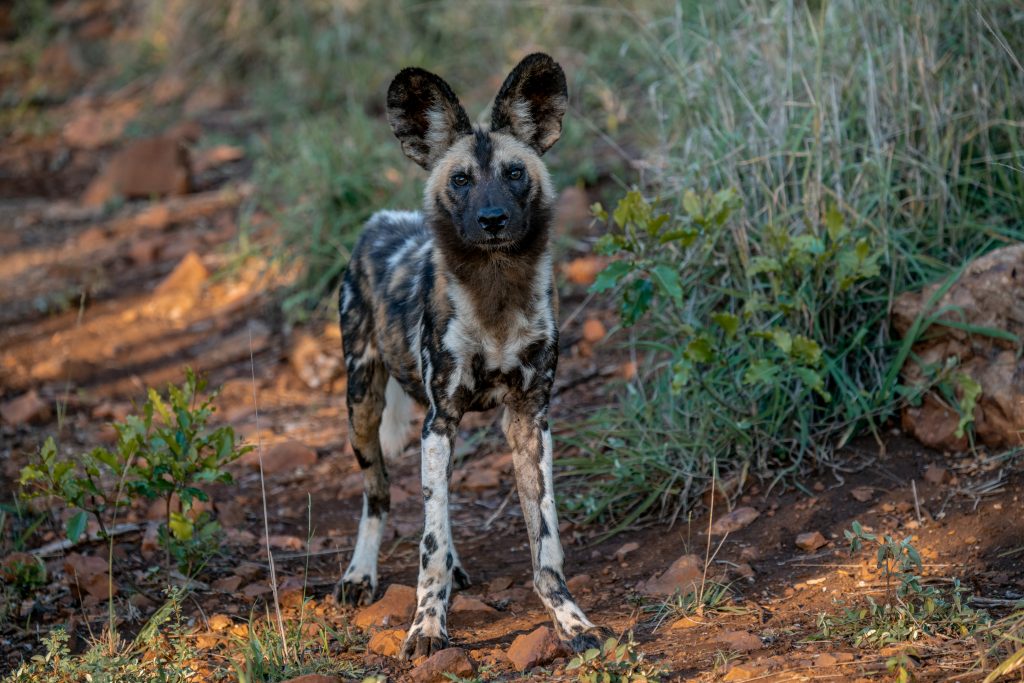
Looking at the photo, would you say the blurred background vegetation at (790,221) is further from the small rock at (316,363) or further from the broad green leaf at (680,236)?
the small rock at (316,363)

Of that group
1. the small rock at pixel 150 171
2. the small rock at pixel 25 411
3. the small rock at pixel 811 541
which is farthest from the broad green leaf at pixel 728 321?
the small rock at pixel 150 171

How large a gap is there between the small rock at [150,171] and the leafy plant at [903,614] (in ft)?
19.6

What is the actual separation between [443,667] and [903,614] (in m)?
1.04

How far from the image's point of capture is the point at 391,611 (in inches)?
122

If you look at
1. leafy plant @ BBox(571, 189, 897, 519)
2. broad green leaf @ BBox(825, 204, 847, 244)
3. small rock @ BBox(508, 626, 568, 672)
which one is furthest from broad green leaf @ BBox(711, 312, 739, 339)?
small rock @ BBox(508, 626, 568, 672)

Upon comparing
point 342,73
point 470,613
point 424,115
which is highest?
point 342,73

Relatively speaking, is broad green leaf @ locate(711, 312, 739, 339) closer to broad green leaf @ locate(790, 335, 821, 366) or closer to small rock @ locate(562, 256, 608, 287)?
broad green leaf @ locate(790, 335, 821, 366)

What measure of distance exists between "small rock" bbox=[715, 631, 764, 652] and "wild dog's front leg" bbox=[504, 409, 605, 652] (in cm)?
30

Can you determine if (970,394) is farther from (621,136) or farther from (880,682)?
(621,136)

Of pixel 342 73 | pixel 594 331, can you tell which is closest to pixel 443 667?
pixel 594 331

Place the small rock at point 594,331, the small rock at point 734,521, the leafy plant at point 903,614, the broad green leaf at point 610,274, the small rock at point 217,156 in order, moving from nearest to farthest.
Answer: the leafy plant at point 903,614 → the broad green leaf at point 610,274 → the small rock at point 734,521 → the small rock at point 594,331 → the small rock at point 217,156

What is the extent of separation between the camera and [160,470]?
3.14 metres

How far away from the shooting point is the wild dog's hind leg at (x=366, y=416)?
11.5ft

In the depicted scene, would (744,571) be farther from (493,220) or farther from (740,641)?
(493,220)
